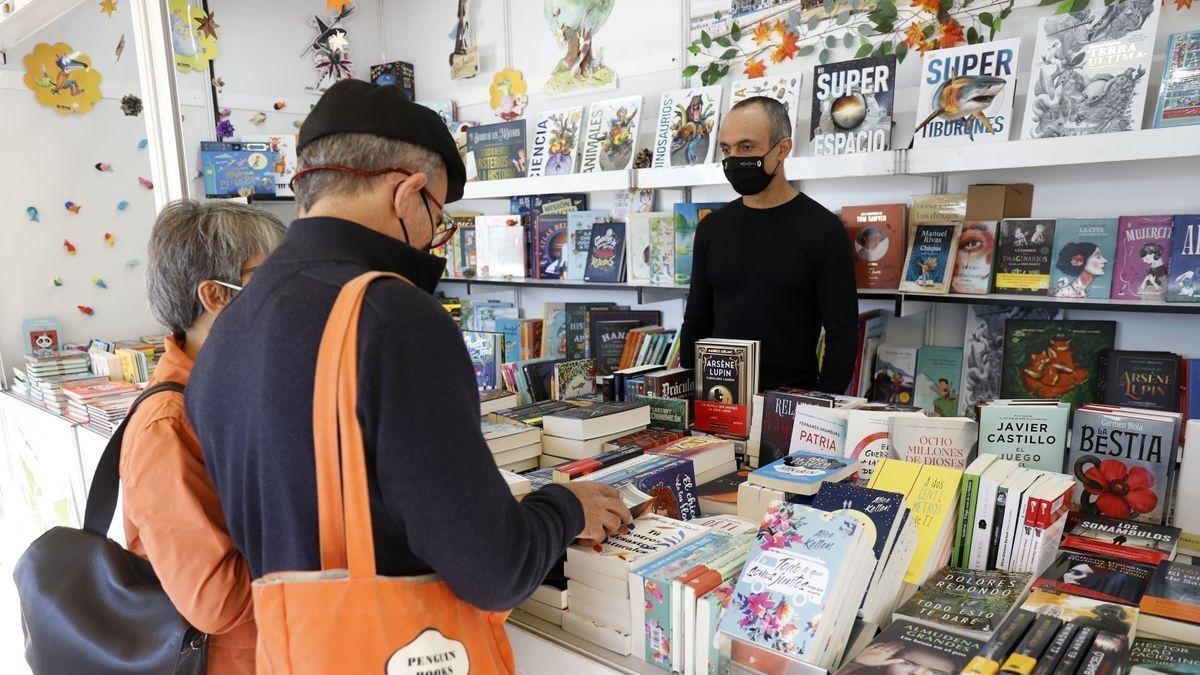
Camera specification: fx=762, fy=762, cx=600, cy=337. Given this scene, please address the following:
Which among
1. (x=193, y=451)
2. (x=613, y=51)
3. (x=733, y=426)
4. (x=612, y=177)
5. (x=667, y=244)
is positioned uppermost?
(x=613, y=51)

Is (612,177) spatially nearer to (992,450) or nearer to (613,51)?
(613,51)

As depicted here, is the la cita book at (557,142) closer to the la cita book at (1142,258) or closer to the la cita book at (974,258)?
the la cita book at (974,258)

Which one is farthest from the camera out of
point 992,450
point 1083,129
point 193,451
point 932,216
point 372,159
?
point 932,216

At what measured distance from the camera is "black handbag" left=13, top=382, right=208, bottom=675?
1420 millimetres

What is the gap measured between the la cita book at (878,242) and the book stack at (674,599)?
7.34 ft

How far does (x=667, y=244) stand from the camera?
12.7 feet

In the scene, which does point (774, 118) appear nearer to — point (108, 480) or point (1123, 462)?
point (1123, 462)

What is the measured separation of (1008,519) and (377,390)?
1156 mm

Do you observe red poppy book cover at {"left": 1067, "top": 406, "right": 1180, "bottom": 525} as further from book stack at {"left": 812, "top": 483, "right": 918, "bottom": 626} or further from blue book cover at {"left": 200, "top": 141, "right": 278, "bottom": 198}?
blue book cover at {"left": 200, "top": 141, "right": 278, "bottom": 198}

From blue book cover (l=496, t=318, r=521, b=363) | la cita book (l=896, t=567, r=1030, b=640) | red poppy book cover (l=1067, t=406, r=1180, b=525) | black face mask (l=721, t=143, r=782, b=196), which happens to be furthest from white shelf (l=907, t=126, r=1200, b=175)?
blue book cover (l=496, t=318, r=521, b=363)

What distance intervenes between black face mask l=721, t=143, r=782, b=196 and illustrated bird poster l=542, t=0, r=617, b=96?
5.64 feet

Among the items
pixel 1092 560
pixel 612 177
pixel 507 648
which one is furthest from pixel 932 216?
pixel 507 648

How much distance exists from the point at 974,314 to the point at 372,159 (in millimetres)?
2934

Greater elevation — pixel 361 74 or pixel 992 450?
pixel 361 74
